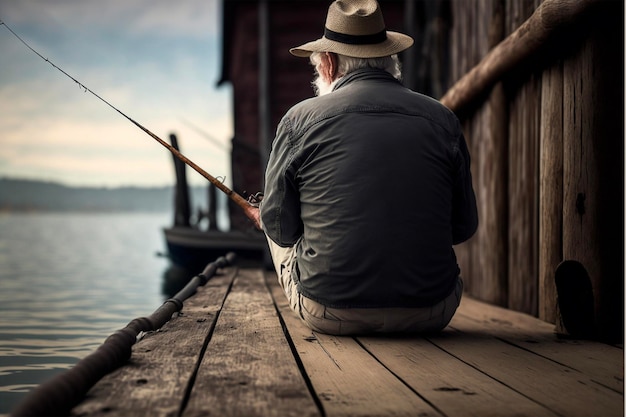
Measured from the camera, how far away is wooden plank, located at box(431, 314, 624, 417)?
1.91 metres

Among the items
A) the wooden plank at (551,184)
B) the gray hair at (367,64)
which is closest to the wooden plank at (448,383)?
the wooden plank at (551,184)

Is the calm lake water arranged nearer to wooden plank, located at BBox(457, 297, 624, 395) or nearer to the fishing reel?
the fishing reel

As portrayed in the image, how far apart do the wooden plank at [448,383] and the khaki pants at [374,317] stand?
9 cm

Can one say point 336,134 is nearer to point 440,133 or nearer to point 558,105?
point 440,133

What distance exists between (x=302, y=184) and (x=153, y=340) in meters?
0.86

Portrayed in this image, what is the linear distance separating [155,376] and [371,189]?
3.67 feet

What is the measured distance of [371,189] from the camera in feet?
8.95

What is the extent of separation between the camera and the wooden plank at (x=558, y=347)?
2336 mm

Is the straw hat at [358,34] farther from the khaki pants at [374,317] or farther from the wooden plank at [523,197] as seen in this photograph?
the wooden plank at [523,197]

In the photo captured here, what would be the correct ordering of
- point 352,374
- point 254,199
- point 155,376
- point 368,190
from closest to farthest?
1. point 155,376
2. point 352,374
3. point 368,190
4. point 254,199

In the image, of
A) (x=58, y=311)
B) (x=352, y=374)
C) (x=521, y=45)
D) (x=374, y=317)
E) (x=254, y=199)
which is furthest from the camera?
(x=58, y=311)

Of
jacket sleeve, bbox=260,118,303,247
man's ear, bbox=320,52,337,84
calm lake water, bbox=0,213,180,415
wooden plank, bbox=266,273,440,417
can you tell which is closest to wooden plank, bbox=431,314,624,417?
wooden plank, bbox=266,273,440,417

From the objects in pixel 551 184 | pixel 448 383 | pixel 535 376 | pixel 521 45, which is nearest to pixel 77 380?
pixel 448 383

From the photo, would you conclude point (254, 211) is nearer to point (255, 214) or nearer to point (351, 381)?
point (255, 214)
